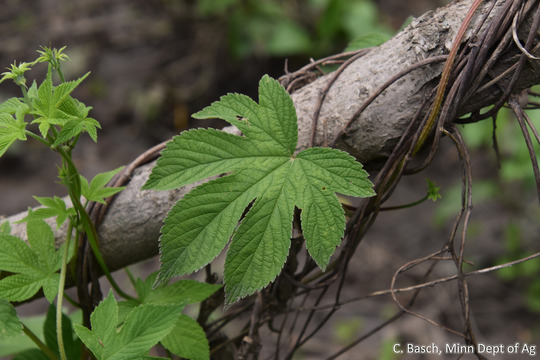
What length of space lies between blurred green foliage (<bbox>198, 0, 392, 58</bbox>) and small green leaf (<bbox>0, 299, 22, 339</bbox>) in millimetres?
3125

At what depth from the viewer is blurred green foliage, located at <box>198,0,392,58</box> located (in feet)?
12.6

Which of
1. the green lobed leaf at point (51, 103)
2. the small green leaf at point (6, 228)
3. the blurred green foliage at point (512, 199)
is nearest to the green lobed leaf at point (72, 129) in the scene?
the green lobed leaf at point (51, 103)

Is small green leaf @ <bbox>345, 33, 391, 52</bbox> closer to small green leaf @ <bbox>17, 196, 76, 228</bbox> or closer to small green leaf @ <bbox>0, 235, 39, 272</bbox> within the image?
small green leaf @ <bbox>17, 196, 76, 228</bbox>

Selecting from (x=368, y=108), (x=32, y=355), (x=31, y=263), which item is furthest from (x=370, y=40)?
(x=32, y=355)

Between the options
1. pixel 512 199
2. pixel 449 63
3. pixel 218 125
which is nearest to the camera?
pixel 449 63

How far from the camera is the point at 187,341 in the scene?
1146 millimetres

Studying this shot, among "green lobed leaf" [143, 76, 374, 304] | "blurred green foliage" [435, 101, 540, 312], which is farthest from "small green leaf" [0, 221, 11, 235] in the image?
"blurred green foliage" [435, 101, 540, 312]

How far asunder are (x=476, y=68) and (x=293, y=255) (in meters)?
0.61

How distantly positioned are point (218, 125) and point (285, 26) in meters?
0.99

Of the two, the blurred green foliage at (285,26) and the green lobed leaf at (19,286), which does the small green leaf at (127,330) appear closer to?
the green lobed leaf at (19,286)

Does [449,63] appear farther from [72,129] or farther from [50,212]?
[50,212]

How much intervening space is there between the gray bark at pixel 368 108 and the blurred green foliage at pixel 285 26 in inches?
109

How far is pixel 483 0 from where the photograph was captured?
1081mm

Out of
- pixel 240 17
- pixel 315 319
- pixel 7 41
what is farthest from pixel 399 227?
pixel 7 41
